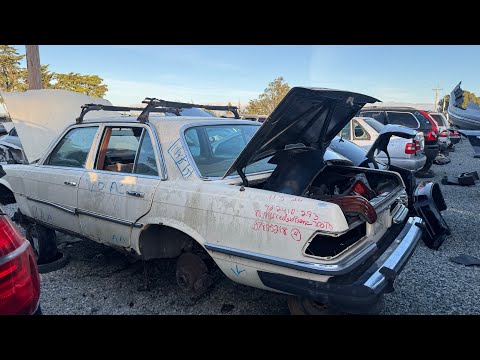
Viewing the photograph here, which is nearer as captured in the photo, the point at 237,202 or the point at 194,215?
the point at 237,202

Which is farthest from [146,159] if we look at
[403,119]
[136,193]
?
[403,119]

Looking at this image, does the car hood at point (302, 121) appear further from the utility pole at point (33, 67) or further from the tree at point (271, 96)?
the tree at point (271, 96)

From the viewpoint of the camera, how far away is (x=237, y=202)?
2.41 m

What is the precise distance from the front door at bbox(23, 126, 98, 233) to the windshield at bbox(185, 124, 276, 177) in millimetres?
1243

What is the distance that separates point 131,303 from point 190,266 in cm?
71

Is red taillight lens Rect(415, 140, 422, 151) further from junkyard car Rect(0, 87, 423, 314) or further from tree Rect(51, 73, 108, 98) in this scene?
tree Rect(51, 73, 108, 98)

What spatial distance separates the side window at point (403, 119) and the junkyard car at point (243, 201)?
302 inches

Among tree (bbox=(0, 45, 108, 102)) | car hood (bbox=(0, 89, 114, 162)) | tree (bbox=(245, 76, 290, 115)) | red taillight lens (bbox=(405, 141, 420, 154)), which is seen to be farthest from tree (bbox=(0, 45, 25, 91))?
red taillight lens (bbox=(405, 141, 420, 154))

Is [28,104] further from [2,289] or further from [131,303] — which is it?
[2,289]

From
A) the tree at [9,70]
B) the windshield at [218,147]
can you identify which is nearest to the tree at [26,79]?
the tree at [9,70]

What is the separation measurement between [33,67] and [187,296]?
29.1 feet

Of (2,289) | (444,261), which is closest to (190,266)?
(2,289)

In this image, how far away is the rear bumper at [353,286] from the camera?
2.07 m

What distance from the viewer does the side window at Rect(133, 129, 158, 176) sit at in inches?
120
